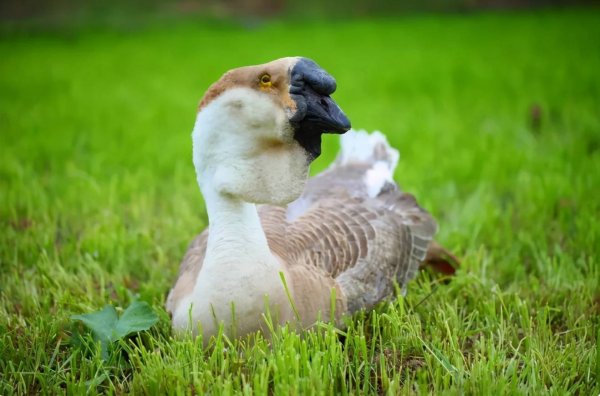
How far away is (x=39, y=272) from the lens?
375 cm

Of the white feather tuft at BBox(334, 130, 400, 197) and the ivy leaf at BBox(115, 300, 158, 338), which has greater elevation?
the white feather tuft at BBox(334, 130, 400, 197)

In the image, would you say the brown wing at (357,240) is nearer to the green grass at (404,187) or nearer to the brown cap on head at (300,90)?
the green grass at (404,187)

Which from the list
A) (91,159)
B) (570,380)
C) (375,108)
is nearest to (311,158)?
(570,380)

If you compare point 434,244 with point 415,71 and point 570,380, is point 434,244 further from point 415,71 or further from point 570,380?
point 415,71

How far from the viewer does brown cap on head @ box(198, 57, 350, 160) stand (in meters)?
2.41

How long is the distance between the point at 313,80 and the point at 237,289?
0.90 m

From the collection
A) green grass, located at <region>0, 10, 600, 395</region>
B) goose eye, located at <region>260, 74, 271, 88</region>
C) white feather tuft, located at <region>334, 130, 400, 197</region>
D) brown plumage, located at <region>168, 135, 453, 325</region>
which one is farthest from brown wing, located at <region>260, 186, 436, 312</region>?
goose eye, located at <region>260, 74, 271, 88</region>

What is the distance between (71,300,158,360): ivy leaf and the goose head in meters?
0.74

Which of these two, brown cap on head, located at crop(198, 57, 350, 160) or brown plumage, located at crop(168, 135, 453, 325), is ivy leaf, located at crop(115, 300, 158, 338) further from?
brown cap on head, located at crop(198, 57, 350, 160)

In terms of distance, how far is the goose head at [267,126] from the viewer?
95.3 inches

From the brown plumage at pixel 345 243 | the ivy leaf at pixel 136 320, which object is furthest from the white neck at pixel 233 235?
the ivy leaf at pixel 136 320

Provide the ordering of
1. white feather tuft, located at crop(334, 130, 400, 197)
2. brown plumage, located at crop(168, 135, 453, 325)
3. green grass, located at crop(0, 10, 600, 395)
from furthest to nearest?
1. white feather tuft, located at crop(334, 130, 400, 197)
2. brown plumage, located at crop(168, 135, 453, 325)
3. green grass, located at crop(0, 10, 600, 395)

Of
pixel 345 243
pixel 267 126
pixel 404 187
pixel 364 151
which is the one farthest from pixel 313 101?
pixel 404 187

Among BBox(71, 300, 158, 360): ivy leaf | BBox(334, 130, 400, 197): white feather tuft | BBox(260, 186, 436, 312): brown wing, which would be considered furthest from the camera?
BBox(334, 130, 400, 197): white feather tuft
